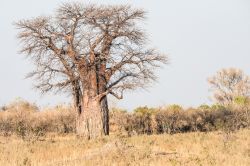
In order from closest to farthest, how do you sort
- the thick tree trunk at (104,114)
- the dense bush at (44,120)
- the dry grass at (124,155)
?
the dry grass at (124,155)
the thick tree trunk at (104,114)
the dense bush at (44,120)

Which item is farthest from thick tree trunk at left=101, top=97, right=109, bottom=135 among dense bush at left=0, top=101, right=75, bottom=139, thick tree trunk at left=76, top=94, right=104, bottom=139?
dense bush at left=0, top=101, right=75, bottom=139

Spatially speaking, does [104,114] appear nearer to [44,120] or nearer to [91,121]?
[91,121]

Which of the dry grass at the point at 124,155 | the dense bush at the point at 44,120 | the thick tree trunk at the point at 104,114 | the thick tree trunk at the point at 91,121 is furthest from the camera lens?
the dense bush at the point at 44,120

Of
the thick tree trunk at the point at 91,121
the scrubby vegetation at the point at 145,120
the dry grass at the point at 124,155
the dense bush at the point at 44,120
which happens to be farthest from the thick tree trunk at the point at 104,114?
the dry grass at the point at 124,155

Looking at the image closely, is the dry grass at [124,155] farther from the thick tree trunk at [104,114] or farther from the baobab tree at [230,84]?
the baobab tree at [230,84]

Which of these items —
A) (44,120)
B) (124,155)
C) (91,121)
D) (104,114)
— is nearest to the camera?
(124,155)

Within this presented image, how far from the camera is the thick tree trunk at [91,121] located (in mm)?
26031

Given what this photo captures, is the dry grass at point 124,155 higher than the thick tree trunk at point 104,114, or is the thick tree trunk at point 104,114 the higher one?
the thick tree trunk at point 104,114

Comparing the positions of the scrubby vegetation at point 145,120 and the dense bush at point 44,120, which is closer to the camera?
the dense bush at point 44,120

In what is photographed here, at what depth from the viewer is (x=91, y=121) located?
26156mm

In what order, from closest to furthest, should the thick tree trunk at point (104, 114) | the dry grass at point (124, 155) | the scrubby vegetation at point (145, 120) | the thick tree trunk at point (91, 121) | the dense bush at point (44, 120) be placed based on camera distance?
the dry grass at point (124, 155), the thick tree trunk at point (91, 121), the thick tree trunk at point (104, 114), the dense bush at point (44, 120), the scrubby vegetation at point (145, 120)

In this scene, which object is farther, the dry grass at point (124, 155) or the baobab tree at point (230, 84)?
the baobab tree at point (230, 84)

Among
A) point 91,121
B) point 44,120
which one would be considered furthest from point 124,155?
point 44,120

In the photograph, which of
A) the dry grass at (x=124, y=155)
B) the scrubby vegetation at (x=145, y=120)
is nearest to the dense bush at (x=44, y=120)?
the scrubby vegetation at (x=145, y=120)
